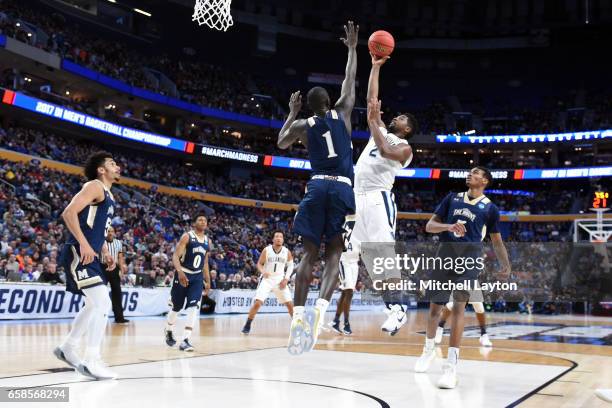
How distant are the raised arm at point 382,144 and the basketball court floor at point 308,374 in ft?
7.52

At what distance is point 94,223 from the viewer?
6.24 metres

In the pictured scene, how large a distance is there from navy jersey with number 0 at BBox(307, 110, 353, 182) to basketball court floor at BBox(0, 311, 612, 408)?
79.2 inches

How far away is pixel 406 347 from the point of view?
10.2m

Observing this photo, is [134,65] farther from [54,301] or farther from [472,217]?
[472,217]

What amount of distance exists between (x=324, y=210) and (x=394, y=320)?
1.70 meters

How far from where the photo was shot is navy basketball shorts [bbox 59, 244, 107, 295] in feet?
20.2

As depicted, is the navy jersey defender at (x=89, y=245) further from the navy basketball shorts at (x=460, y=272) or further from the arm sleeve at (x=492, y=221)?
the arm sleeve at (x=492, y=221)

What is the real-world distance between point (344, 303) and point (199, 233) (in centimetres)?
373

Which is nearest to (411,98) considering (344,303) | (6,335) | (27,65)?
(27,65)

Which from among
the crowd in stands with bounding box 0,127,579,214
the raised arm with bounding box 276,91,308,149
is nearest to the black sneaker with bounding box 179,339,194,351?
the raised arm with bounding box 276,91,308,149

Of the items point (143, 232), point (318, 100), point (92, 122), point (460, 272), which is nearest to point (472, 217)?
point (460, 272)

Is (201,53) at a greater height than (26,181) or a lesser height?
greater

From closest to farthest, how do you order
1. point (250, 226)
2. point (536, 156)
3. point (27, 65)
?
1. point (27, 65)
2. point (250, 226)
3. point (536, 156)

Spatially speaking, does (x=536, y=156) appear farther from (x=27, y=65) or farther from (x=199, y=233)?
(x=199, y=233)
